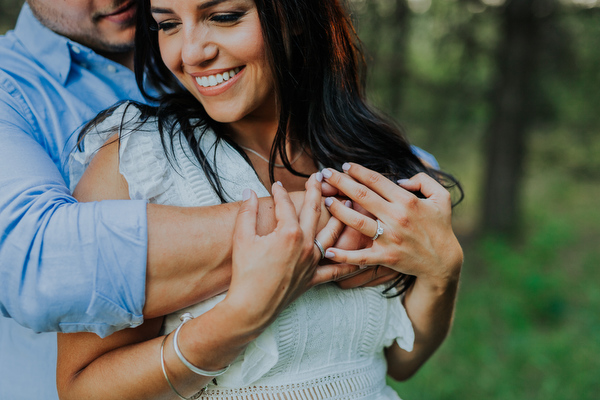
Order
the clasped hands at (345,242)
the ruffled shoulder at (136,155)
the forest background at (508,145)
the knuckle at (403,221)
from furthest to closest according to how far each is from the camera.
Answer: the forest background at (508,145), the knuckle at (403,221), the ruffled shoulder at (136,155), the clasped hands at (345,242)

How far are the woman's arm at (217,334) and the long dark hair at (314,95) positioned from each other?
51 centimetres

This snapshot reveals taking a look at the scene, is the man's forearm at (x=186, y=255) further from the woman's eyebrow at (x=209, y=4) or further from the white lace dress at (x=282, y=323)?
the woman's eyebrow at (x=209, y=4)

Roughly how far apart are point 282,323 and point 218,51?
82cm

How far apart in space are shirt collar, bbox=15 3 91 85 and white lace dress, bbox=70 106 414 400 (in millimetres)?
465

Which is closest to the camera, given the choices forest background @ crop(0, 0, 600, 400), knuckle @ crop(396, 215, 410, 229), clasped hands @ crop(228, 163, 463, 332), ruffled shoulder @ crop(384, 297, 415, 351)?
clasped hands @ crop(228, 163, 463, 332)

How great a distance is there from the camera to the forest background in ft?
15.6

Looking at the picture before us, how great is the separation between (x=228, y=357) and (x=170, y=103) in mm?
875

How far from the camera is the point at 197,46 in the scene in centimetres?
163

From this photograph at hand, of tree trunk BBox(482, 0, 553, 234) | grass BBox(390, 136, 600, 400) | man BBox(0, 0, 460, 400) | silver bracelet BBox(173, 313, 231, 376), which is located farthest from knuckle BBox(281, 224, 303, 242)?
tree trunk BBox(482, 0, 553, 234)

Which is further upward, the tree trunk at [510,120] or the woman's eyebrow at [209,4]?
the woman's eyebrow at [209,4]

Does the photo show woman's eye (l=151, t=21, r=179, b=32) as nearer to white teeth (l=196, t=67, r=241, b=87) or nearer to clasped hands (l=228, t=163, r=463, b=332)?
white teeth (l=196, t=67, r=241, b=87)

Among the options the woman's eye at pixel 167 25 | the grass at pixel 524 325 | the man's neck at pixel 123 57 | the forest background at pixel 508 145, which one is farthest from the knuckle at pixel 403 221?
the forest background at pixel 508 145

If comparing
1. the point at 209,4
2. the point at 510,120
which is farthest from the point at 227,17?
the point at 510,120

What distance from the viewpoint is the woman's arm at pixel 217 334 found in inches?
50.9
